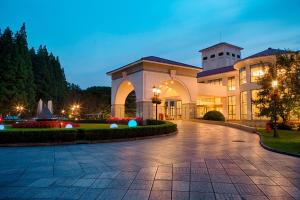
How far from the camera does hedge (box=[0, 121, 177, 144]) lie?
12.9m

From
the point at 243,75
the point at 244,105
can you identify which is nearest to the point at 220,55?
the point at 243,75

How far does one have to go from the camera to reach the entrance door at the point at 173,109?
40.7 meters

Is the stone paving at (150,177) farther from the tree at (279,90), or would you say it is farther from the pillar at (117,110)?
the pillar at (117,110)

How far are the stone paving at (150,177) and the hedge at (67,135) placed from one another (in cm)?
330

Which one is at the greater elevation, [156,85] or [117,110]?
[156,85]

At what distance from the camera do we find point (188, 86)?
113 feet

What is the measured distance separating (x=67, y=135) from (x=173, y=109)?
29789 mm

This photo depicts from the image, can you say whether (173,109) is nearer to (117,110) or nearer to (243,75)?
(117,110)

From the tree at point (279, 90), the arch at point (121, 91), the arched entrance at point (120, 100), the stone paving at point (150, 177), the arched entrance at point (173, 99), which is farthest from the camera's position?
the arched entrance at point (120, 100)

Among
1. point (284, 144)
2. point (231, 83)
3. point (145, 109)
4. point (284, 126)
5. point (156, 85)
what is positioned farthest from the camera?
point (231, 83)

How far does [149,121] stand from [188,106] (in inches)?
364

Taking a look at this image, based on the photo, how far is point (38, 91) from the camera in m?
50.8

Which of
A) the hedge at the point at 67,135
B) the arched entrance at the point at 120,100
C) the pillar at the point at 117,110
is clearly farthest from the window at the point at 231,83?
the hedge at the point at 67,135

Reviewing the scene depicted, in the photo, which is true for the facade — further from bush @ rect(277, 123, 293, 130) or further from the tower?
the tower
